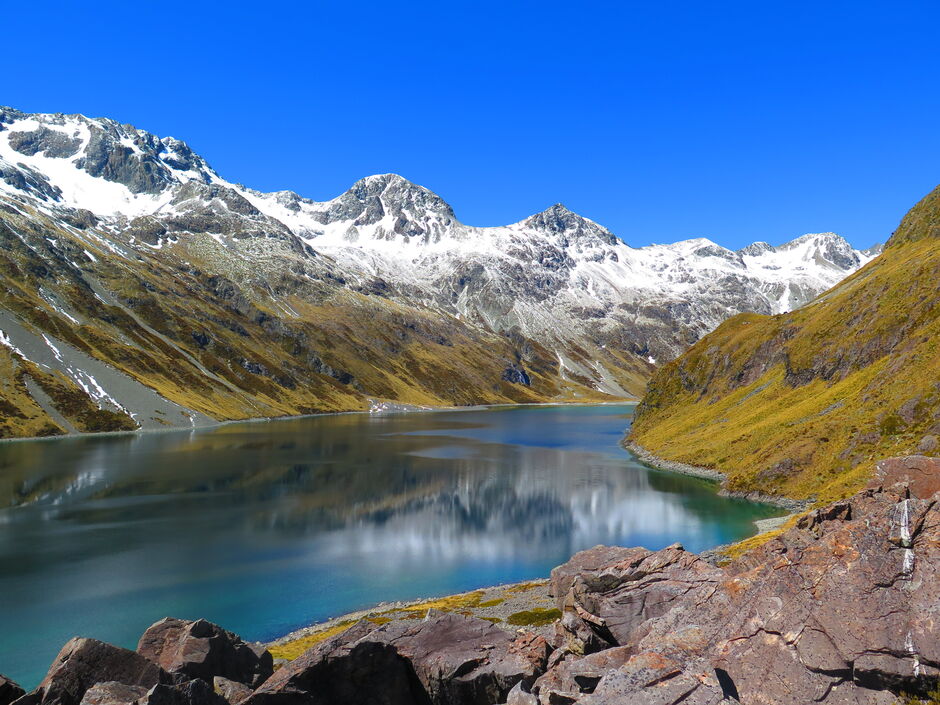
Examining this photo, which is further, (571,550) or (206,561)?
(571,550)

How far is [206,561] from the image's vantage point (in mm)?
64312

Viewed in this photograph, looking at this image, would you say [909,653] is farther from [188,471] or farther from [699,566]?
[188,471]

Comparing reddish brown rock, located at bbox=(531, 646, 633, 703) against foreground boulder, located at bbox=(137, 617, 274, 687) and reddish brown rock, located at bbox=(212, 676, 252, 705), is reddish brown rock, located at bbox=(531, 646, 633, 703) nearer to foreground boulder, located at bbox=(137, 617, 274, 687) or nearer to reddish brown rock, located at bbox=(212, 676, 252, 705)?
reddish brown rock, located at bbox=(212, 676, 252, 705)

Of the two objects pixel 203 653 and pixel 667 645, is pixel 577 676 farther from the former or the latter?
pixel 203 653

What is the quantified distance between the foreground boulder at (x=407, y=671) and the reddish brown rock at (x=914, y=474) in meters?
19.6

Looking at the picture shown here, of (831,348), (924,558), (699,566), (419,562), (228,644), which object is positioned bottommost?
(419,562)

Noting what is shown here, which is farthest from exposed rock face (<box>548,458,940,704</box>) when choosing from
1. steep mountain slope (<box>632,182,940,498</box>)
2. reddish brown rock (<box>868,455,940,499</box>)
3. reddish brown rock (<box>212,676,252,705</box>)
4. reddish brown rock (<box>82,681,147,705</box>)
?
steep mountain slope (<box>632,182,940,498</box>)

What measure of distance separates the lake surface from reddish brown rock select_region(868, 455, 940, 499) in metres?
37.9

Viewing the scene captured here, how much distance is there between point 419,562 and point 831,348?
323 feet

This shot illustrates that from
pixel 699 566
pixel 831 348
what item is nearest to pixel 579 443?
pixel 831 348

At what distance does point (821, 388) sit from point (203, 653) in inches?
4629

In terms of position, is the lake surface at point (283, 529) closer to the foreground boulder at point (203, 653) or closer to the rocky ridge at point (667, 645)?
the foreground boulder at point (203, 653)

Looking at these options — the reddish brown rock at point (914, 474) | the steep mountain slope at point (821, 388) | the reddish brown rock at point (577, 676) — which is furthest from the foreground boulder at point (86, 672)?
the steep mountain slope at point (821, 388)

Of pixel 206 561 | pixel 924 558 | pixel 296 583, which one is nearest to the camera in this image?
pixel 924 558
